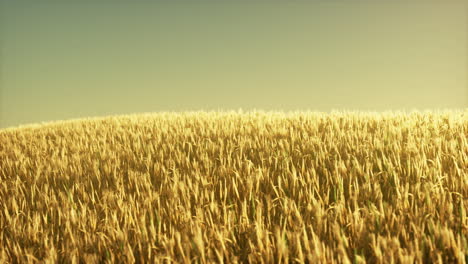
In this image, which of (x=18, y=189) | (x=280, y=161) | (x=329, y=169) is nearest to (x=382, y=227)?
(x=329, y=169)

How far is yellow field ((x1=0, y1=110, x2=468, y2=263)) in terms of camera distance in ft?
7.64

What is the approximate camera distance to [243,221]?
273 cm

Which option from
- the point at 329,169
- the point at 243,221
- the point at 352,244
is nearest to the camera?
the point at 352,244

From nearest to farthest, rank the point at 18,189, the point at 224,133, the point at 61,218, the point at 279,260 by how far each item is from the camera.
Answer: the point at 279,260 → the point at 61,218 → the point at 18,189 → the point at 224,133

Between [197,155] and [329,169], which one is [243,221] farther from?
[197,155]

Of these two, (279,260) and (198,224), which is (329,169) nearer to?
(198,224)

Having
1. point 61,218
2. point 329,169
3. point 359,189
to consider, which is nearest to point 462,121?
point 329,169

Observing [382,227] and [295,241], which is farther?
[382,227]

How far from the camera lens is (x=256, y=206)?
3234 mm

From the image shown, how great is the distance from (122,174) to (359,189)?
8.20ft

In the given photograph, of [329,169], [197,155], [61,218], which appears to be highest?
[197,155]

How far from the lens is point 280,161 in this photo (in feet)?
14.5

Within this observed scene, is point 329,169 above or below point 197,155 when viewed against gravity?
below

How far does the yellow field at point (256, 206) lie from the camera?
91.7 inches
